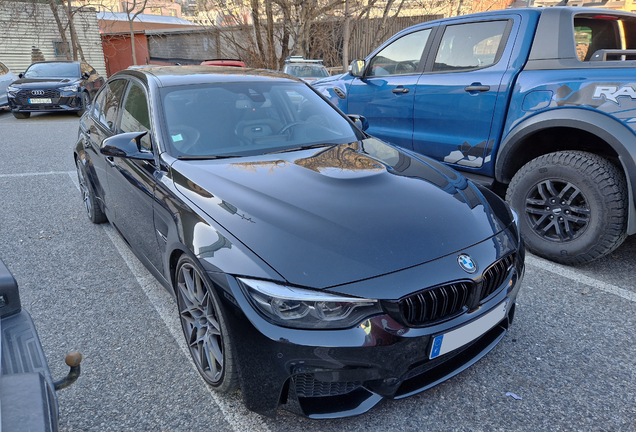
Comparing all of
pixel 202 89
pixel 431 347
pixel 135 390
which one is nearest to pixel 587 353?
pixel 431 347

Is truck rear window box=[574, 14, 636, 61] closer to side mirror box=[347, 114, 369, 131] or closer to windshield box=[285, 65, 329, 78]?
side mirror box=[347, 114, 369, 131]

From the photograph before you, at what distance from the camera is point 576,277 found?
11.1ft

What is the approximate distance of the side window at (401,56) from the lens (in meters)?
4.67

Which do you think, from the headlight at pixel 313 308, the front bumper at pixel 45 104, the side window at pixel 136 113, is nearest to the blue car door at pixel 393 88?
the side window at pixel 136 113

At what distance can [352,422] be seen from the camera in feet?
6.68

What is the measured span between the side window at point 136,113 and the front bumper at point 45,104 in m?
10.6

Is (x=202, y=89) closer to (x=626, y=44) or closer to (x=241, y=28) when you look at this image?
(x=626, y=44)

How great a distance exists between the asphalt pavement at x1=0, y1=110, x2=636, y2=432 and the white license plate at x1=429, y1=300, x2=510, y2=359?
1.29 ft

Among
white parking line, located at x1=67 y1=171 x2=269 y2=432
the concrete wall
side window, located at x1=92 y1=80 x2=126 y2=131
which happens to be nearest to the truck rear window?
white parking line, located at x1=67 y1=171 x2=269 y2=432

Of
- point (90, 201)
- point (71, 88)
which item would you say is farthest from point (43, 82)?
point (90, 201)

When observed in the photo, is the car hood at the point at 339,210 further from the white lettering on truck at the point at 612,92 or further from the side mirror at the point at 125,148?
the white lettering on truck at the point at 612,92

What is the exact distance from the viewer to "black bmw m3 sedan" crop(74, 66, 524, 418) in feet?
5.83

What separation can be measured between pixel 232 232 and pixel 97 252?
2433 millimetres

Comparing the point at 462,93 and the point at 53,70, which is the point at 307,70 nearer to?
the point at 53,70
